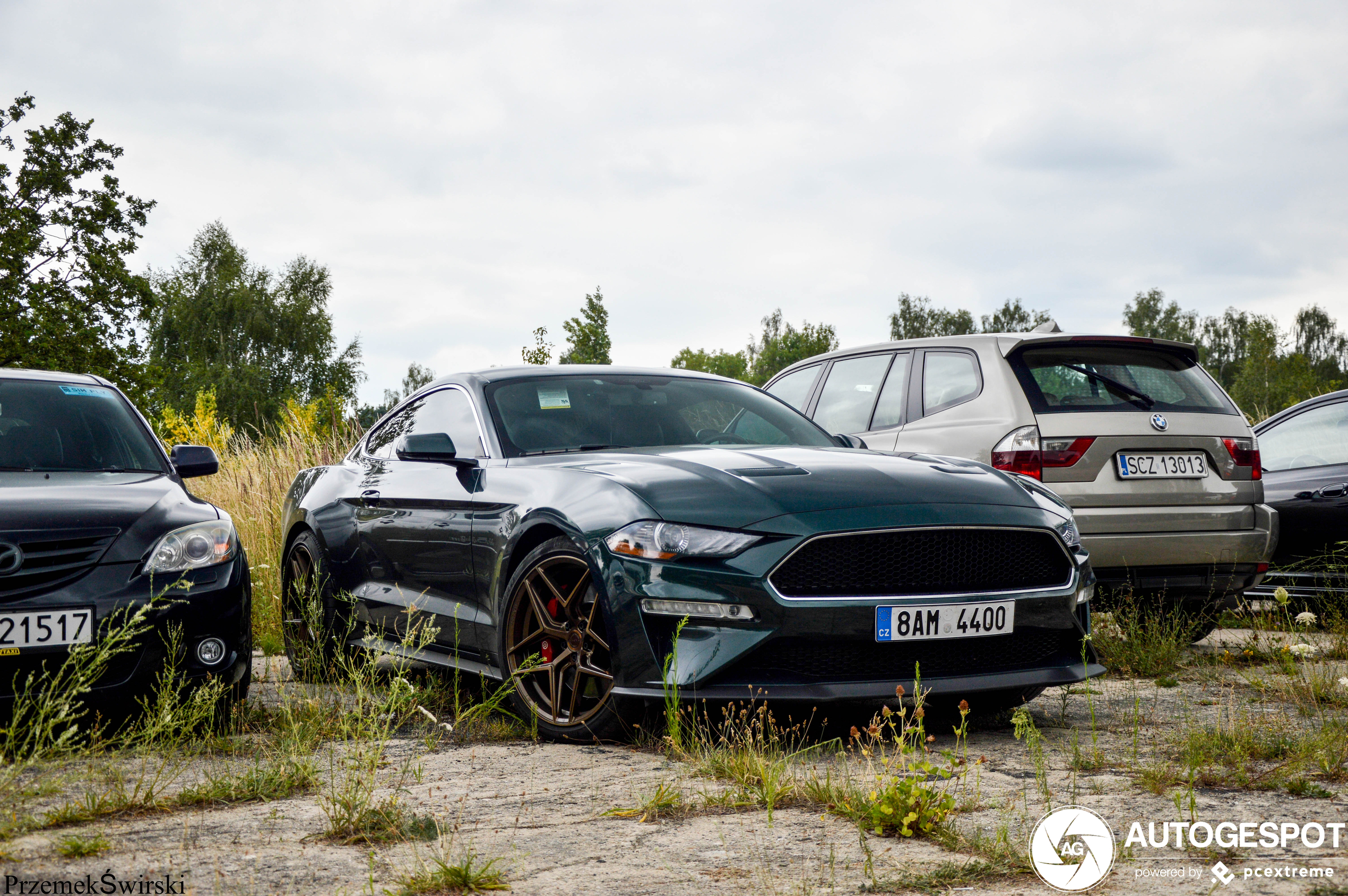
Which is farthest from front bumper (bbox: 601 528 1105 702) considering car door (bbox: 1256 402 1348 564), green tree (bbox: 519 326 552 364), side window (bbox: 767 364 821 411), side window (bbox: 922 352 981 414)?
green tree (bbox: 519 326 552 364)

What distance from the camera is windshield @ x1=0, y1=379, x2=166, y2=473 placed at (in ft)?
19.4

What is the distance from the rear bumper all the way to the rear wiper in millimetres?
730

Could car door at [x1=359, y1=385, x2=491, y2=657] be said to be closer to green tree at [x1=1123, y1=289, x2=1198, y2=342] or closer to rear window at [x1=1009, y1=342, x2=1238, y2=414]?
rear window at [x1=1009, y1=342, x2=1238, y2=414]

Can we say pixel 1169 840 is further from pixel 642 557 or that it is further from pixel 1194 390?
pixel 1194 390

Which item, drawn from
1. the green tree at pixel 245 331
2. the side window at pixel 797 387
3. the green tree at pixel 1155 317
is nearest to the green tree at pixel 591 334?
the side window at pixel 797 387

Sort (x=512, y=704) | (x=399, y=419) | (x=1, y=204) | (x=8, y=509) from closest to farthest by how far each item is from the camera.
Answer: (x=8, y=509) < (x=512, y=704) < (x=399, y=419) < (x=1, y=204)

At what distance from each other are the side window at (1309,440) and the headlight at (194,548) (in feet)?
21.1

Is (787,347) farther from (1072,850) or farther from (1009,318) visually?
(1072,850)

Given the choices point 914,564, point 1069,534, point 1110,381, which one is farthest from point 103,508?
point 1110,381

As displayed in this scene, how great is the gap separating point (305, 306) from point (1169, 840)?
65.1 m

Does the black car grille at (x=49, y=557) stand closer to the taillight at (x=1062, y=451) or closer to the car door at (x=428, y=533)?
the car door at (x=428, y=533)

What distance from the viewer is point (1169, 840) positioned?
3.12 m

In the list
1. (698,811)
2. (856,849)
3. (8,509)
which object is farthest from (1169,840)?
(8,509)

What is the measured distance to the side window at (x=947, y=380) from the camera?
7.09 metres
